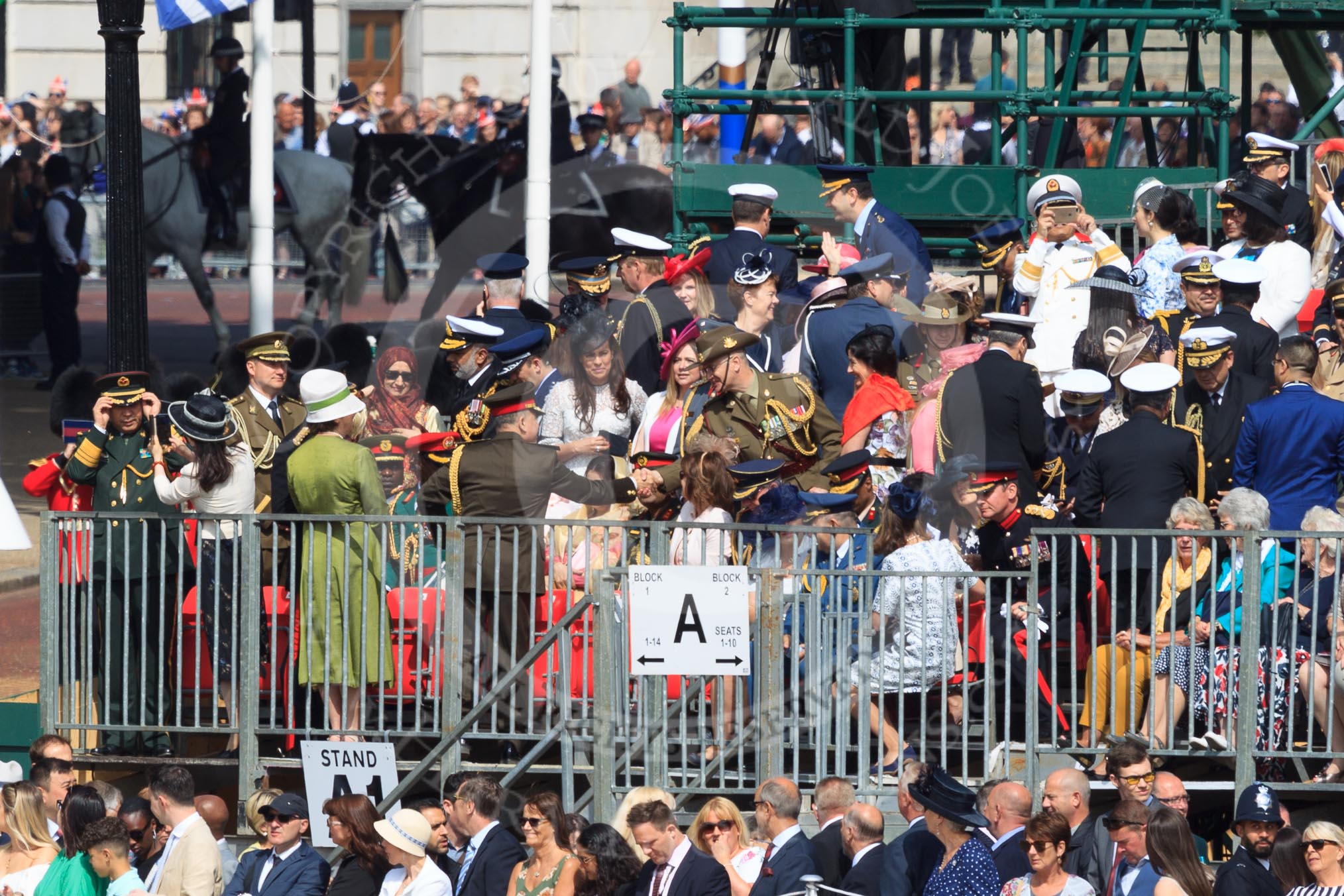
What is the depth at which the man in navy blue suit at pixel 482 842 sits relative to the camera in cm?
943

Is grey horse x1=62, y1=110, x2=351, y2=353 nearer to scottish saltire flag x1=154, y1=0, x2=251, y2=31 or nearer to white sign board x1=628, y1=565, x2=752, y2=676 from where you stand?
scottish saltire flag x1=154, y1=0, x2=251, y2=31

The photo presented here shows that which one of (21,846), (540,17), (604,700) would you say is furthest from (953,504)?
(540,17)

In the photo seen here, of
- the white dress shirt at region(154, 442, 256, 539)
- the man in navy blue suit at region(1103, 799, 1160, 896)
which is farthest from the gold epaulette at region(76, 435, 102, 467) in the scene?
the man in navy blue suit at region(1103, 799, 1160, 896)

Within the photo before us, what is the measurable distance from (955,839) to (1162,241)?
15.6 feet

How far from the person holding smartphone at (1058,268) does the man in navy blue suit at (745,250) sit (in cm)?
121

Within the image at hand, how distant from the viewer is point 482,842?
9.54m

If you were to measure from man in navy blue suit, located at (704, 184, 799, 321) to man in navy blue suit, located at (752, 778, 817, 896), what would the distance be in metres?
3.35

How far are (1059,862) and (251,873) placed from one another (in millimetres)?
3473

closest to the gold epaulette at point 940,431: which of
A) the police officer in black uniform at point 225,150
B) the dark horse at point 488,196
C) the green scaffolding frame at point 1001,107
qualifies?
the green scaffolding frame at point 1001,107

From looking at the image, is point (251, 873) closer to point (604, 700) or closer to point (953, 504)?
point (604, 700)

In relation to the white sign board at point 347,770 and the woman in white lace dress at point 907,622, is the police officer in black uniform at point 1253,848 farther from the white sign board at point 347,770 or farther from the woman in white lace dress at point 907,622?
the white sign board at point 347,770

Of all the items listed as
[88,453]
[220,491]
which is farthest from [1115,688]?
[88,453]

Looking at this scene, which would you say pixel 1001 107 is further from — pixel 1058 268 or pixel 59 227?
pixel 59 227

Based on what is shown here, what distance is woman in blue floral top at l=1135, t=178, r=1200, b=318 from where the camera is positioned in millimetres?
12234
